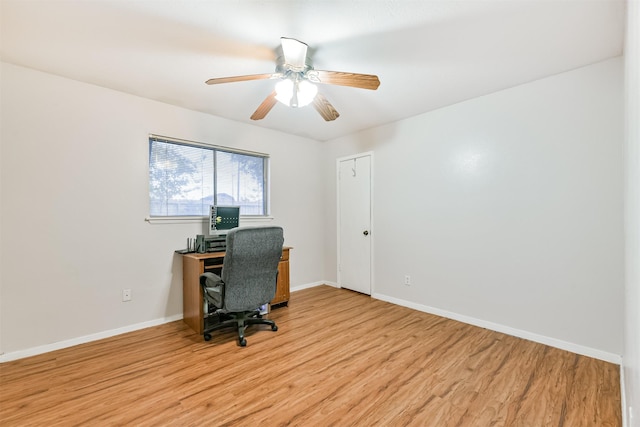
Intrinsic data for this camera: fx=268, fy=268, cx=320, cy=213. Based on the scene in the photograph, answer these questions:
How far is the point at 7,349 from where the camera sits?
2.24m

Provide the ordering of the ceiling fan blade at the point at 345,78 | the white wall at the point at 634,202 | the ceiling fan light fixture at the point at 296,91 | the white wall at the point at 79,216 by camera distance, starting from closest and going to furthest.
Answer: the white wall at the point at 634,202 < the ceiling fan blade at the point at 345,78 < the ceiling fan light fixture at the point at 296,91 < the white wall at the point at 79,216

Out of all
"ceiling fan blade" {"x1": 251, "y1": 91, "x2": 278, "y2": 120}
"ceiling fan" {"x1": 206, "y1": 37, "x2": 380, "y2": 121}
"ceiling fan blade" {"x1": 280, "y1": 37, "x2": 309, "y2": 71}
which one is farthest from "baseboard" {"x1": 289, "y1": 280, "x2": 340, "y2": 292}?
"ceiling fan blade" {"x1": 280, "y1": 37, "x2": 309, "y2": 71}

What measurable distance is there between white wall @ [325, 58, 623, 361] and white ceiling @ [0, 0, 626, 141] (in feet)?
1.28

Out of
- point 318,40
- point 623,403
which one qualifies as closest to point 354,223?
point 318,40

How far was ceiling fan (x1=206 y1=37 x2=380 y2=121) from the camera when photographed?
1.90m

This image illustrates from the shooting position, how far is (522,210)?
8.73 ft

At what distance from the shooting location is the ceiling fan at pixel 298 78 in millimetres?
1901

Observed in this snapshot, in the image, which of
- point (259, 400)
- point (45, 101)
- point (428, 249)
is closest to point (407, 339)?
point (428, 249)

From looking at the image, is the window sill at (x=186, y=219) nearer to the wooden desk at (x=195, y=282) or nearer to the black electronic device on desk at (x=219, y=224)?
the black electronic device on desk at (x=219, y=224)

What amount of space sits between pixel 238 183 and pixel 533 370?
3.72 metres

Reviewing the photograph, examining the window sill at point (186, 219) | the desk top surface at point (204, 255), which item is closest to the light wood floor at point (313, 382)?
the desk top surface at point (204, 255)

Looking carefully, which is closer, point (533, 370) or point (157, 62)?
point (533, 370)

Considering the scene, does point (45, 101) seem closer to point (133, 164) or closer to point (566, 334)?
point (133, 164)

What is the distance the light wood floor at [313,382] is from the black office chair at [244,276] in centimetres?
36
